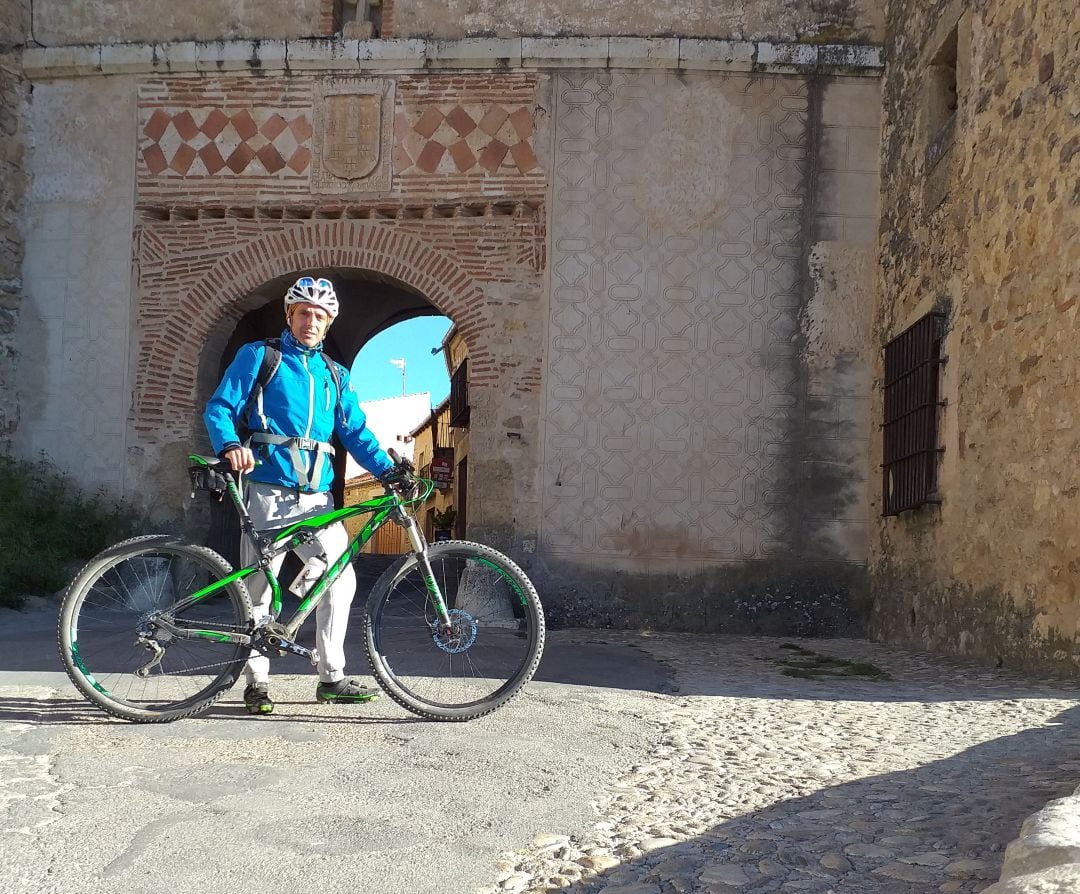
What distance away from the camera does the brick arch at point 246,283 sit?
913 cm

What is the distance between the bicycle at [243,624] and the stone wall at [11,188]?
6.22 metres

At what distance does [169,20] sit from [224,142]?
49.7 inches

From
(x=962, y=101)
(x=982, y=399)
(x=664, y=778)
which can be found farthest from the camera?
(x=962, y=101)

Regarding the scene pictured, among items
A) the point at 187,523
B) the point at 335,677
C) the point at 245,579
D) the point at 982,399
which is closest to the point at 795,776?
the point at 335,677

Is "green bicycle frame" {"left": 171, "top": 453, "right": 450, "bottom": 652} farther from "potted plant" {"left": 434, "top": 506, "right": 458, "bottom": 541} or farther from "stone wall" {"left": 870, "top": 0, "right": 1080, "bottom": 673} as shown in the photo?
"potted plant" {"left": 434, "top": 506, "right": 458, "bottom": 541}

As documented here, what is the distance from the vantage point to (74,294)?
9.38 metres

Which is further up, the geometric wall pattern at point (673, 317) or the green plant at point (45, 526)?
the geometric wall pattern at point (673, 317)

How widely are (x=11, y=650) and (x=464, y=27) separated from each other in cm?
637

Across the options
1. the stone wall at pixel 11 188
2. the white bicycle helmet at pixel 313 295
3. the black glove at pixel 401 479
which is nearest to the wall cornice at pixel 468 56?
the stone wall at pixel 11 188

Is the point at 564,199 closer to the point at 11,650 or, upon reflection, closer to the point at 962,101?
the point at 962,101

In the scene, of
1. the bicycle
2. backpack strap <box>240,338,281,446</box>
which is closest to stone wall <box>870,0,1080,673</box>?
the bicycle

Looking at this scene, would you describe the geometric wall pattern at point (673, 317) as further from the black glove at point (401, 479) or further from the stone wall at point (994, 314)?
the black glove at point (401, 479)

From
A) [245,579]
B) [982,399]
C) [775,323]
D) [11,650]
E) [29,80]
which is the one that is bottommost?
[11,650]

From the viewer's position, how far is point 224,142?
9.28 m
